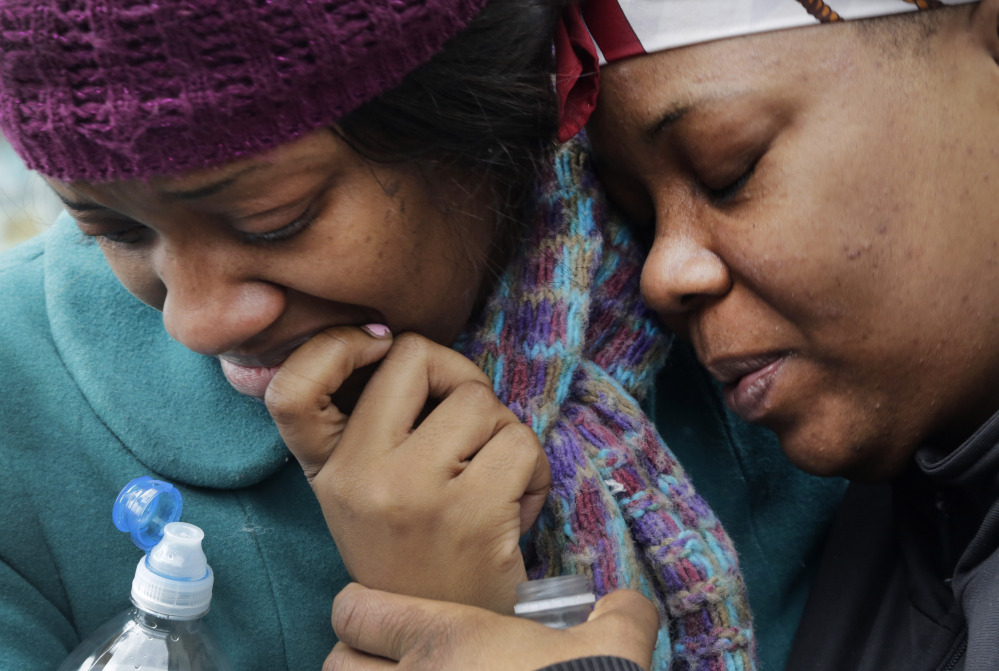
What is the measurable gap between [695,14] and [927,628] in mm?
859

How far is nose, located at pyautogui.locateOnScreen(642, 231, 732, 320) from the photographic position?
3.79 feet

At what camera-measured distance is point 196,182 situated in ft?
3.10

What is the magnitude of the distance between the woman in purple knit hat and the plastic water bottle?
0.05m

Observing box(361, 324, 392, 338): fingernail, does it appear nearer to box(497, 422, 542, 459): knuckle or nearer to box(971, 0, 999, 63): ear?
box(497, 422, 542, 459): knuckle

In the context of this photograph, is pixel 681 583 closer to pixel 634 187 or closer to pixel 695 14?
pixel 634 187

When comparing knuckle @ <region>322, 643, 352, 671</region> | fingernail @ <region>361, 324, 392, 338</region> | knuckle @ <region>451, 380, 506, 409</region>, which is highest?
fingernail @ <region>361, 324, 392, 338</region>

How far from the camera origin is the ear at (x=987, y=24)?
1071 millimetres

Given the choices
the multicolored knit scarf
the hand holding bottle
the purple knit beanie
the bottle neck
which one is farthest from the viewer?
the multicolored knit scarf

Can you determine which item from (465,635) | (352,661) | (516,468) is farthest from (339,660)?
(516,468)

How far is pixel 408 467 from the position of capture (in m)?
1.08

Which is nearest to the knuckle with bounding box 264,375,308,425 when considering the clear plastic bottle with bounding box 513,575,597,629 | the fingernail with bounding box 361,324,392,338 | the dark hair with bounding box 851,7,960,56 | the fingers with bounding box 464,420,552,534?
the fingernail with bounding box 361,324,392,338

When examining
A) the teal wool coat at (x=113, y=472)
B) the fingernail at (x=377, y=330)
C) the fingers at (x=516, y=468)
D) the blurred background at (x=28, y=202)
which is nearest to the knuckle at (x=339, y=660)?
the teal wool coat at (x=113, y=472)

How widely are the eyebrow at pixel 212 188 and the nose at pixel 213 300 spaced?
0.26 feet

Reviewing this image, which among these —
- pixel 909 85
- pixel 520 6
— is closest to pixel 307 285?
pixel 520 6
